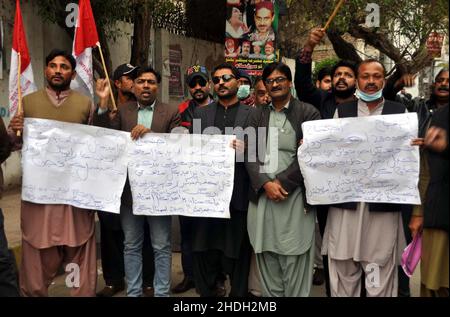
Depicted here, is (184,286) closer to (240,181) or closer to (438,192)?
(240,181)

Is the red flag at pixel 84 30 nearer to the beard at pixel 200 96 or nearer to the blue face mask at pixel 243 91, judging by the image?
the beard at pixel 200 96

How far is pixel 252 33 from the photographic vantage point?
11.6m

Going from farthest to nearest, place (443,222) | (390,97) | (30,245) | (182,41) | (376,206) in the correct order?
1. (182,41)
2. (390,97)
3. (30,245)
4. (376,206)
5. (443,222)

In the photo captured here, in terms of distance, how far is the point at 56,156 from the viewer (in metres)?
4.06

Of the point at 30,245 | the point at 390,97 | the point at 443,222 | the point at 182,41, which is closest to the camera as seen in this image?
the point at 443,222

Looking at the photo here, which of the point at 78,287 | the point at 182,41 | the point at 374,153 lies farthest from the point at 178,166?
the point at 182,41

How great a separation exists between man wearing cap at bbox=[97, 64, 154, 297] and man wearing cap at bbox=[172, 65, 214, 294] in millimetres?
330

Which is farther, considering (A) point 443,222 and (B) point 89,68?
(B) point 89,68

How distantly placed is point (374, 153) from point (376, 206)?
0.38 meters

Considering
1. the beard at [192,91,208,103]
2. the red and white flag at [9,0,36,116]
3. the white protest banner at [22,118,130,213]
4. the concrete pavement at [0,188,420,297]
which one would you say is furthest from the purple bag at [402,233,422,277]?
the red and white flag at [9,0,36,116]

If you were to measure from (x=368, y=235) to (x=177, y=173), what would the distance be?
4.94 feet

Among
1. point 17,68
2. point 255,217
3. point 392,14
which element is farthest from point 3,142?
point 392,14

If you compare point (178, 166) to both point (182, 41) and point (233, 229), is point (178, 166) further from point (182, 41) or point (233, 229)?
point (182, 41)

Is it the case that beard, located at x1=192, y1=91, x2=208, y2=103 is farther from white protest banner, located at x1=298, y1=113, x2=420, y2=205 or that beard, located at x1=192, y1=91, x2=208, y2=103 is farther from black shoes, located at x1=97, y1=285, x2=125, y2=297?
black shoes, located at x1=97, y1=285, x2=125, y2=297
